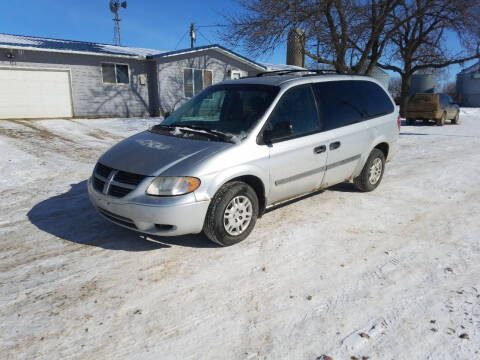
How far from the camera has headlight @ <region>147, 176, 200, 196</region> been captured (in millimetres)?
3453

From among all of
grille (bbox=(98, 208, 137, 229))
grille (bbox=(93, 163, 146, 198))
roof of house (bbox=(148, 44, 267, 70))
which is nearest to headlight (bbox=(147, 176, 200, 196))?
grille (bbox=(93, 163, 146, 198))

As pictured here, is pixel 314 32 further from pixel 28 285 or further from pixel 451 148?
pixel 28 285

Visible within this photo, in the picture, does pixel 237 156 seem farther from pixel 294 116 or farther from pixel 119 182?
pixel 119 182

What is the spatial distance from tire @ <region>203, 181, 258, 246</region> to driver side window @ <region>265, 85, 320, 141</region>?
738 mm

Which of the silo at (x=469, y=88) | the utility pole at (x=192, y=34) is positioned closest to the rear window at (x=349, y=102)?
the utility pole at (x=192, y=34)

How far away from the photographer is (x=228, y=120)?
436 cm

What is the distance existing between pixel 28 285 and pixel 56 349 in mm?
1016

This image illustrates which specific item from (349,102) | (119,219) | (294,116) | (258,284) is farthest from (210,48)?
(258,284)

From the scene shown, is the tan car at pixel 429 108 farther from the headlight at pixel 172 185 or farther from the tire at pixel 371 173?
the headlight at pixel 172 185

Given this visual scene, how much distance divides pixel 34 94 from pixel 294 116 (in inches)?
576

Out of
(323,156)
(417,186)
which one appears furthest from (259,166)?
(417,186)

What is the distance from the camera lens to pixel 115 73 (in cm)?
1748

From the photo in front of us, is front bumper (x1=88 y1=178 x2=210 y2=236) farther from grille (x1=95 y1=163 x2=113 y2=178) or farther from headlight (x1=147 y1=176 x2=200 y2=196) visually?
grille (x1=95 y1=163 x2=113 y2=178)

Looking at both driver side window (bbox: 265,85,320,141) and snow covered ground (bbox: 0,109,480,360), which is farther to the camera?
driver side window (bbox: 265,85,320,141)
